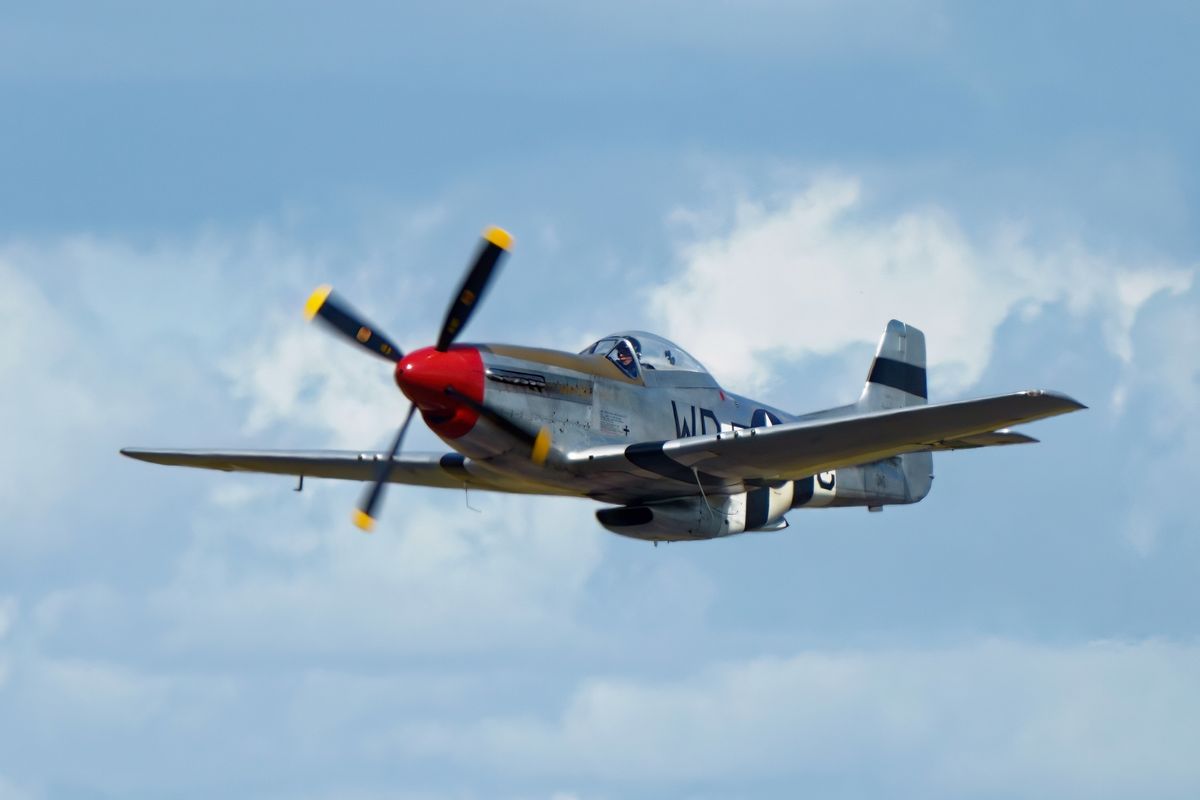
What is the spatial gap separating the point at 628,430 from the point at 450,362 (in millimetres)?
3203

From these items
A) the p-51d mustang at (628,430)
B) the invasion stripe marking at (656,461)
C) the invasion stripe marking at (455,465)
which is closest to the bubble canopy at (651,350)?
the p-51d mustang at (628,430)

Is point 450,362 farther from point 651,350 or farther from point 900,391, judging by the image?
point 900,391

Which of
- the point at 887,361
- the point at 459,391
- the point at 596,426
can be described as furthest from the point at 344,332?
the point at 887,361

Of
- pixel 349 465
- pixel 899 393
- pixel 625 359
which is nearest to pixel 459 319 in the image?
pixel 625 359

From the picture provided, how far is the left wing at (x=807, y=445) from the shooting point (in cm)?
2242

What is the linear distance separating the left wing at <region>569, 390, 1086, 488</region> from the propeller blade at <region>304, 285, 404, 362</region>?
3.07 m

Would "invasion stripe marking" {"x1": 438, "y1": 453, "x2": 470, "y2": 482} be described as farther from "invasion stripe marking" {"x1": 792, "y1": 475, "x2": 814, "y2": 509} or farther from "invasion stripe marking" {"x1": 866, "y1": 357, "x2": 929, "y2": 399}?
"invasion stripe marking" {"x1": 866, "y1": 357, "x2": 929, "y2": 399}

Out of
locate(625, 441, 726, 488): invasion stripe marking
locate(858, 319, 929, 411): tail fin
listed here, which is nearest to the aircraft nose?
locate(625, 441, 726, 488): invasion stripe marking

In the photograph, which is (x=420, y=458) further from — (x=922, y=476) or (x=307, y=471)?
(x=922, y=476)

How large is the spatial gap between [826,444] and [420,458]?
23.6ft

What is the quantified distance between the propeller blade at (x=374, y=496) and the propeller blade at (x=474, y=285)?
1734 millimetres

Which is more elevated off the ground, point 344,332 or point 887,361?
point 887,361

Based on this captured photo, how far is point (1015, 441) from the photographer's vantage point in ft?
76.5

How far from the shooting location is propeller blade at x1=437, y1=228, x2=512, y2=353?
2325cm
